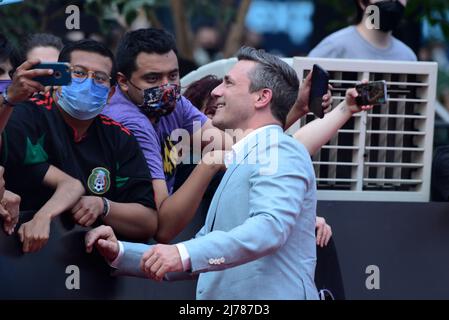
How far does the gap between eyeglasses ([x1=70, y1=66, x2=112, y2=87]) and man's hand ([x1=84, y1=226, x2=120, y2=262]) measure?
71 centimetres

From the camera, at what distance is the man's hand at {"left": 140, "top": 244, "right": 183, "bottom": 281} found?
4.07 metres

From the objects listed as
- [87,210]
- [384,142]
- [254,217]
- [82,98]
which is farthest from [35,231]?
[384,142]

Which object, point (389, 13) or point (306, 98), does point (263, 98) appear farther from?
point (389, 13)

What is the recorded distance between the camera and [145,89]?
5492mm

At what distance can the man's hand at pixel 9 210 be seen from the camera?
461 centimetres

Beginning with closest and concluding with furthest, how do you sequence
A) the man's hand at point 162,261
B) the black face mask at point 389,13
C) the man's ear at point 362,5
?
the man's hand at point 162,261
the black face mask at point 389,13
the man's ear at point 362,5

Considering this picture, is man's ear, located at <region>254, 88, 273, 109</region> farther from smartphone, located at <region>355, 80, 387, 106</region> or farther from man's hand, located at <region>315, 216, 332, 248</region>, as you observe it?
man's hand, located at <region>315, 216, 332, 248</region>

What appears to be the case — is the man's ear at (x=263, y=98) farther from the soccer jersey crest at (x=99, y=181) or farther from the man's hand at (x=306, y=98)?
the soccer jersey crest at (x=99, y=181)

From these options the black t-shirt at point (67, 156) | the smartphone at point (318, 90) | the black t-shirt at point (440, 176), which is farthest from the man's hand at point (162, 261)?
the black t-shirt at point (440, 176)

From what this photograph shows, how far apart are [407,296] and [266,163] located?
5.63ft

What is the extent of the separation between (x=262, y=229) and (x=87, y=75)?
4.50ft

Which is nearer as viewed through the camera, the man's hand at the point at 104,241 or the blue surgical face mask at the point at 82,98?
the man's hand at the point at 104,241
